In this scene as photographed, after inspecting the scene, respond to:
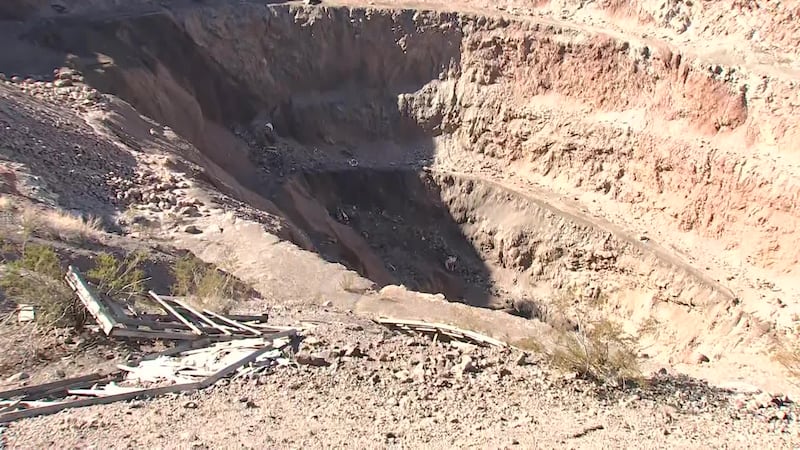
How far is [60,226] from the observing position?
11.0 m

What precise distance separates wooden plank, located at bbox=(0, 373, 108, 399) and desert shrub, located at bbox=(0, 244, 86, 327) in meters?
1.04

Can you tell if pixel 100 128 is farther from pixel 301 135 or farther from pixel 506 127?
pixel 506 127

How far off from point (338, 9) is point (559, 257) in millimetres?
11729

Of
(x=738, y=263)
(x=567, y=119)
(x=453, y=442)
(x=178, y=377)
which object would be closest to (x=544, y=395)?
(x=453, y=442)

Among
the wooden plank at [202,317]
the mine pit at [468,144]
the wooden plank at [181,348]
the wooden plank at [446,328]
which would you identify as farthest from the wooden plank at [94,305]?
the mine pit at [468,144]

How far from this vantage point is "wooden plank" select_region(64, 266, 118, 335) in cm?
669

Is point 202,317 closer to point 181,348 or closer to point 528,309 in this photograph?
point 181,348

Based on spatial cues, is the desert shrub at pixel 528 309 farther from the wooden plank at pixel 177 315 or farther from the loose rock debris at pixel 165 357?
the wooden plank at pixel 177 315

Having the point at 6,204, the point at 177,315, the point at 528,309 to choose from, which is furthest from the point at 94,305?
the point at 528,309

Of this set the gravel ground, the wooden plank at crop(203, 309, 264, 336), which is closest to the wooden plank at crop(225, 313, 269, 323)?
the wooden plank at crop(203, 309, 264, 336)

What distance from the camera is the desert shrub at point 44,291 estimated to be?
694cm

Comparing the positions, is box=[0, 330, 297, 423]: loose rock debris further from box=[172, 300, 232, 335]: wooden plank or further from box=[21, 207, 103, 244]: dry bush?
box=[21, 207, 103, 244]: dry bush

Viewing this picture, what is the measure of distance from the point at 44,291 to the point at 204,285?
2649mm

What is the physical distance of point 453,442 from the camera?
553 centimetres
